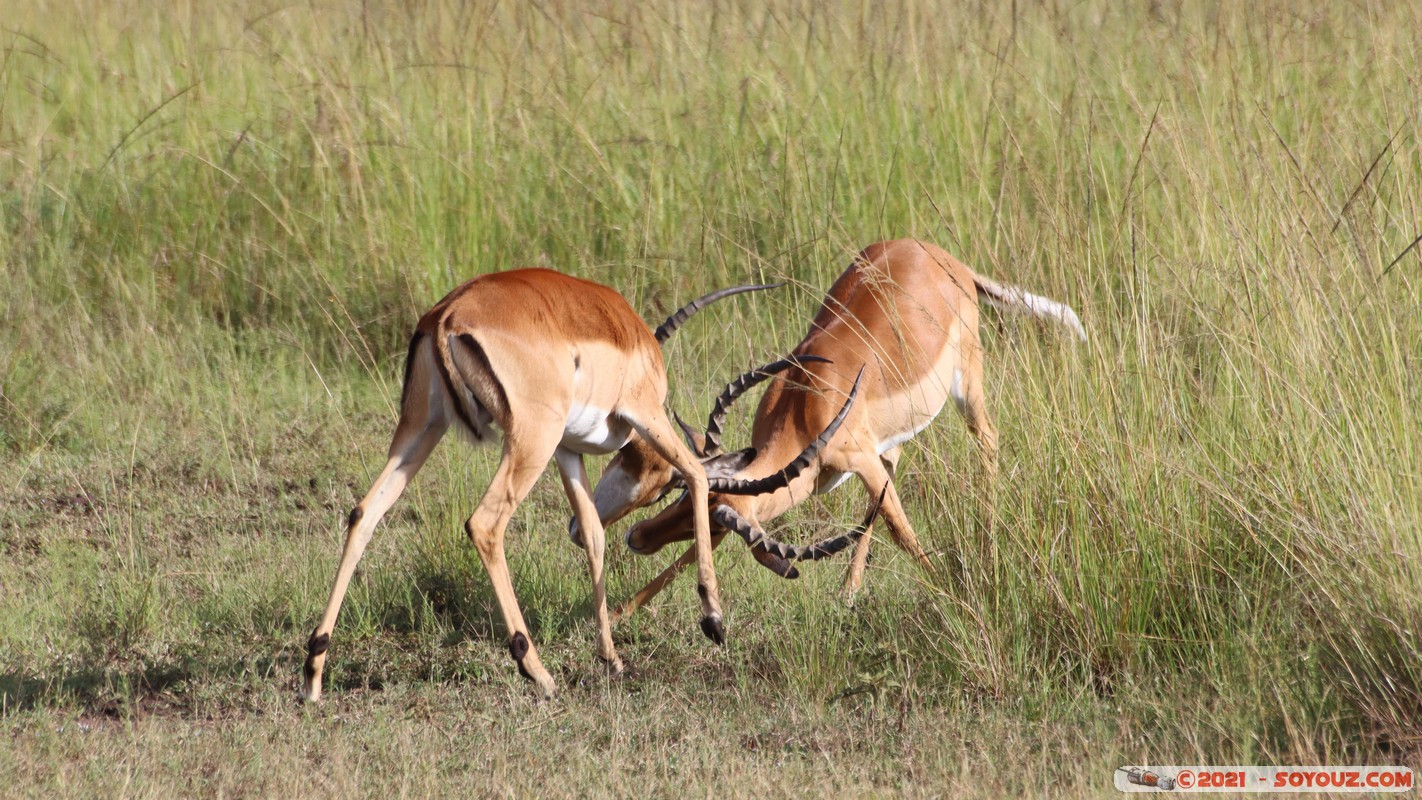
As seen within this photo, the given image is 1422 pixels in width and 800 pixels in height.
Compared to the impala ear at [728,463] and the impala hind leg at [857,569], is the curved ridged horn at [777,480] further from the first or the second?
the impala hind leg at [857,569]

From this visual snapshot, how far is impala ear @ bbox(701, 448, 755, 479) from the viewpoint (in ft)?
17.3

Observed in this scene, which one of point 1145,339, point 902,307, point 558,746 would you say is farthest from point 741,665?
point 902,307

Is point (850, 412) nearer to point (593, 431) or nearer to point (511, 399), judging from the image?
point (593, 431)

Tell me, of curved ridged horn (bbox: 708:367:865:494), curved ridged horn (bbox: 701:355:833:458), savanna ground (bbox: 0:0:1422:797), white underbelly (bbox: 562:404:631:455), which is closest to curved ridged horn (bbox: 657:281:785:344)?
curved ridged horn (bbox: 701:355:833:458)

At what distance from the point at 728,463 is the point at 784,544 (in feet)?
1.98

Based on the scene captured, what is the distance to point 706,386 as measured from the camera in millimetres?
6457

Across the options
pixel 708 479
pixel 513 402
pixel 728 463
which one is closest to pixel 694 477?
pixel 708 479

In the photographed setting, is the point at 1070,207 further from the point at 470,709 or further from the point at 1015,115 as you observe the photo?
the point at 1015,115

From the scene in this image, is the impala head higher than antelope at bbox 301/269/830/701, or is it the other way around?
antelope at bbox 301/269/830/701

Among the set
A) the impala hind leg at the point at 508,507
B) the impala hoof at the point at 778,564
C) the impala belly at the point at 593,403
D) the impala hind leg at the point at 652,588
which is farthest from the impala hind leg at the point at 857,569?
the impala hind leg at the point at 508,507

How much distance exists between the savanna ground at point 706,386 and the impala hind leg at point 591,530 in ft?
0.38

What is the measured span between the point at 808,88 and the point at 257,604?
15.4 ft

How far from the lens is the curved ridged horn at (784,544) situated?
14.7 ft

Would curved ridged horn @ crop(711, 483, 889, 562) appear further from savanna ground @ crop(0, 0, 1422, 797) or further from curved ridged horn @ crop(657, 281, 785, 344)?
curved ridged horn @ crop(657, 281, 785, 344)
